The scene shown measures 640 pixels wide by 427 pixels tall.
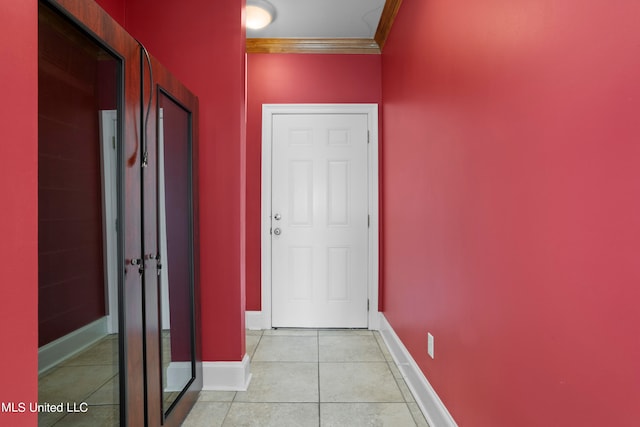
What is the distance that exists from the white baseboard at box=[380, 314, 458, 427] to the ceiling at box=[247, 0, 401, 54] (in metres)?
2.46

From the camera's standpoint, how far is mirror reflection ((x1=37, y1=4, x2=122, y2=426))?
35.9 inches

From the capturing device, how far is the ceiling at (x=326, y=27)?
8.72 ft

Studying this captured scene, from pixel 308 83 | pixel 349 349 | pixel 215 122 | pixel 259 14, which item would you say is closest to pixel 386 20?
pixel 308 83

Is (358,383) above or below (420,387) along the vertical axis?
below

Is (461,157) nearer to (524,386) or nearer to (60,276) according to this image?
(524,386)

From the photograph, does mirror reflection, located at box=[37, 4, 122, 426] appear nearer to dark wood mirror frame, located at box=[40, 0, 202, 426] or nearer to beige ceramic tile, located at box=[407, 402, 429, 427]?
dark wood mirror frame, located at box=[40, 0, 202, 426]

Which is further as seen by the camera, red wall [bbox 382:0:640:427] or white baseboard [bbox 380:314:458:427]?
white baseboard [bbox 380:314:458:427]

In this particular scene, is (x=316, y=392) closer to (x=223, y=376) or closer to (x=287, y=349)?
(x=223, y=376)

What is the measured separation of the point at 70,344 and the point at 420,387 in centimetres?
169

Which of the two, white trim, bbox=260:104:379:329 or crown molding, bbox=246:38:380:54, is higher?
crown molding, bbox=246:38:380:54

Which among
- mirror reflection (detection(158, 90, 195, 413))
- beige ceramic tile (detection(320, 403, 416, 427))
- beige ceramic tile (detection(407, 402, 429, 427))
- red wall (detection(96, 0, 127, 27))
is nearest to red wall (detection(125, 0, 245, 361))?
red wall (detection(96, 0, 127, 27))

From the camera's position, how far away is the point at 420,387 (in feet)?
6.38

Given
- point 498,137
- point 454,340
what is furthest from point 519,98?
point 454,340

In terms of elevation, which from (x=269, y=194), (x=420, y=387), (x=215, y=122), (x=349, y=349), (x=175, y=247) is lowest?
(x=349, y=349)
